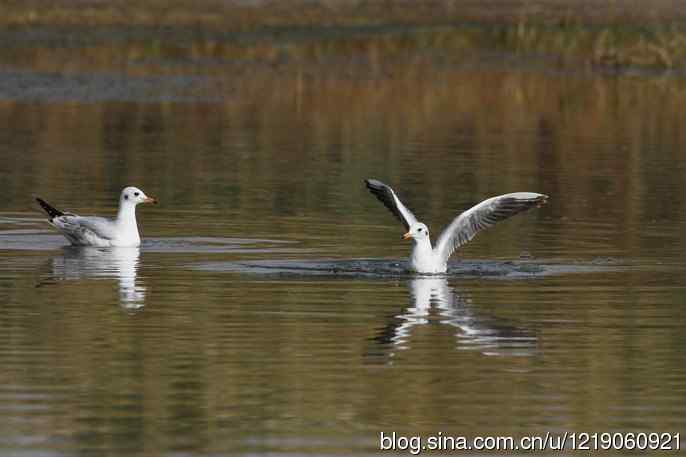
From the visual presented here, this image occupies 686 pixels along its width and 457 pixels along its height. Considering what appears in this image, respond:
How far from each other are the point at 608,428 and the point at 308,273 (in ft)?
19.7

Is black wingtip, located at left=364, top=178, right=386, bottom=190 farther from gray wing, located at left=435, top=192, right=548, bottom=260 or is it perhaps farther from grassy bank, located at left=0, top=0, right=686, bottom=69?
grassy bank, located at left=0, top=0, right=686, bottom=69

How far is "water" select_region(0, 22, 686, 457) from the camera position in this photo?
10.4 m

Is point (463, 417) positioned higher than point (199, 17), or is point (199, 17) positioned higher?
point (199, 17)

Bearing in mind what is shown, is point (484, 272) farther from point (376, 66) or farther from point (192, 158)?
point (376, 66)

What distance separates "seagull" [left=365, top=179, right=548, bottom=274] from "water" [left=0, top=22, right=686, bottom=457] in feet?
0.86

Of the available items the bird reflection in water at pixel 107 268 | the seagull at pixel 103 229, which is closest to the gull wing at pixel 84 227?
the seagull at pixel 103 229

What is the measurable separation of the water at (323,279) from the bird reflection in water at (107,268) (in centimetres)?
4

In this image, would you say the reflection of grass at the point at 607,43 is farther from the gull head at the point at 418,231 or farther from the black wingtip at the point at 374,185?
the gull head at the point at 418,231

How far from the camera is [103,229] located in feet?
59.0

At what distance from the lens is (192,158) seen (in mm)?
27000

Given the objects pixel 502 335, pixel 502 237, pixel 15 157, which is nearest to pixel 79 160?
pixel 15 157

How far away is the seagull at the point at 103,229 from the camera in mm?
17703

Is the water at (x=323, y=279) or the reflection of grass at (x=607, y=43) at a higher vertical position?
the reflection of grass at (x=607, y=43)

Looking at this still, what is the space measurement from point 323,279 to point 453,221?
1.08 m
